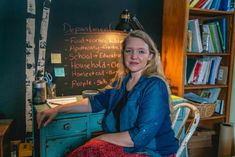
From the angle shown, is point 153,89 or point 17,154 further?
point 17,154

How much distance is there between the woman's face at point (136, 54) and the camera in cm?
148

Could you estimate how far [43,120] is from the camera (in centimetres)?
169

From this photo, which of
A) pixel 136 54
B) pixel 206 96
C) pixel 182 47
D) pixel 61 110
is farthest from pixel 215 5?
pixel 61 110

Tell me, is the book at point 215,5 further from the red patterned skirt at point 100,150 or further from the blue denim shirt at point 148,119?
the red patterned skirt at point 100,150

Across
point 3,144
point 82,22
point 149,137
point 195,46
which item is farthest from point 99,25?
point 149,137

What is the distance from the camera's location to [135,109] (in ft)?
4.57

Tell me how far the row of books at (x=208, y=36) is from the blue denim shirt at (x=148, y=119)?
4.26ft

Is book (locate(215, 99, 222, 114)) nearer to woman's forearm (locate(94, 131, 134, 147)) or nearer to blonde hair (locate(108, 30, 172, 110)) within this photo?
blonde hair (locate(108, 30, 172, 110))

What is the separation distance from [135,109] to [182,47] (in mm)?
1262

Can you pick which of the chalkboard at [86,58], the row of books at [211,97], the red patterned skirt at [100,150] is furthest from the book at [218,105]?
the red patterned skirt at [100,150]

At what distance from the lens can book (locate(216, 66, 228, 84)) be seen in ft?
8.90

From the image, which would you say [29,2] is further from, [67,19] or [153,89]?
[153,89]

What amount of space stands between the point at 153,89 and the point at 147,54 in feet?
0.81

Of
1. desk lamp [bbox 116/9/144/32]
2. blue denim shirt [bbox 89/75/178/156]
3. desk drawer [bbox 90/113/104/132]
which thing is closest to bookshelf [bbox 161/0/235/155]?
desk lamp [bbox 116/9/144/32]
